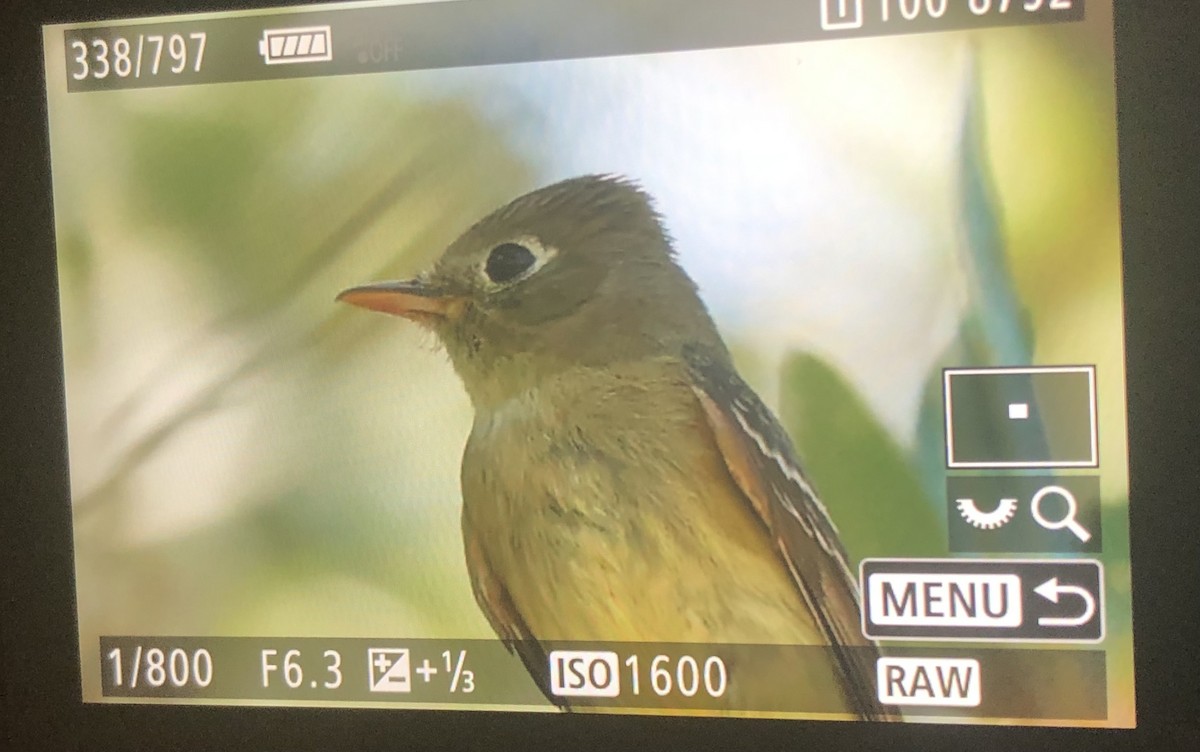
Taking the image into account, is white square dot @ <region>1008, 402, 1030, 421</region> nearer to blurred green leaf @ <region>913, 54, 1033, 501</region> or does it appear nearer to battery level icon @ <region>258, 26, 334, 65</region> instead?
blurred green leaf @ <region>913, 54, 1033, 501</region>

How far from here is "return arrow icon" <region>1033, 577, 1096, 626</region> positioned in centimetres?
72

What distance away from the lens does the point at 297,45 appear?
0.79m

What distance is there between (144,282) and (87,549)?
224 mm

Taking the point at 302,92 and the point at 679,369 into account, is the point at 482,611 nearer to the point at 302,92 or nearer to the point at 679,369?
the point at 679,369

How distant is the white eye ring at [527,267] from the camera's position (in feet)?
2.56

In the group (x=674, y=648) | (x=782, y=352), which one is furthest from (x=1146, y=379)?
(x=674, y=648)

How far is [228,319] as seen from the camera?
81 centimetres

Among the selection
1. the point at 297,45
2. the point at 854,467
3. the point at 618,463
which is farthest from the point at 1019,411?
the point at 297,45
